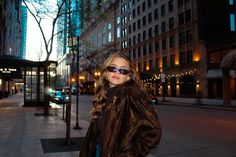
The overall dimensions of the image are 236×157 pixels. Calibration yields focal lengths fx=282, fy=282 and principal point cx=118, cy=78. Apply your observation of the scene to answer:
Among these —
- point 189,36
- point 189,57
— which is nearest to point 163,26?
point 189,36

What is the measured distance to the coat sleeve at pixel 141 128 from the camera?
228 cm

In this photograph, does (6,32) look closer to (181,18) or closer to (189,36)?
(181,18)

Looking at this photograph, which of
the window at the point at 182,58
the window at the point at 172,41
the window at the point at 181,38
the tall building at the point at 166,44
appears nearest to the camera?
the tall building at the point at 166,44

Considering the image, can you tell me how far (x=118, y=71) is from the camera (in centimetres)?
272

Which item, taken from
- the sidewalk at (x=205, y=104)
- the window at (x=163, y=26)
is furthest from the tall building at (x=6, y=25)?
the window at (x=163, y=26)

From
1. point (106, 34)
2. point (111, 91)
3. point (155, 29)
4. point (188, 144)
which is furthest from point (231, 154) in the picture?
point (106, 34)

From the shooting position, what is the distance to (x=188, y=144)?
9047 mm

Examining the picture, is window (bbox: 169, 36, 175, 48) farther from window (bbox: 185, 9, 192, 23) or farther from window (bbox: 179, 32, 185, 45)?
window (bbox: 185, 9, 192, 23)

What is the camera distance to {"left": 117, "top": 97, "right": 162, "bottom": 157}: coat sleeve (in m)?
2.28

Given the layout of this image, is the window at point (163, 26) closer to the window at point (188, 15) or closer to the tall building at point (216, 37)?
the window at point (188, 15)

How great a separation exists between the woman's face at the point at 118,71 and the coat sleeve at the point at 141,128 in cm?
36

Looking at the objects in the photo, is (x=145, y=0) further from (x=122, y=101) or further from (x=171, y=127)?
(x=122, y=101)

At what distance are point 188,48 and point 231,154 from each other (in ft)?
127

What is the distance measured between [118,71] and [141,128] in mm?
638
